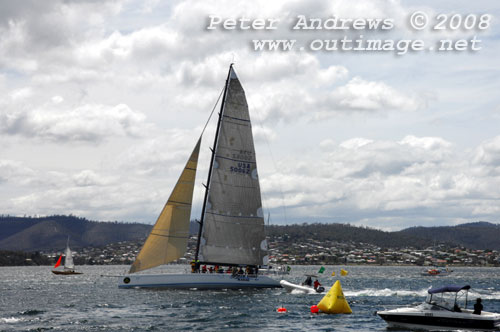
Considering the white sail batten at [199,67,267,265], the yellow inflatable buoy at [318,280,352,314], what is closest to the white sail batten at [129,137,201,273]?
the white sail batten at [199,67,267,265]

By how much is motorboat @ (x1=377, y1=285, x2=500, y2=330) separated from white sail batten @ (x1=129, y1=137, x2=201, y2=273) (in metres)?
24.5

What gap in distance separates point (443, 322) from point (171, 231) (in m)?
28.4

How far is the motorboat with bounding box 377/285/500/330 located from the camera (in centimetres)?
3959

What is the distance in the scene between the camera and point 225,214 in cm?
6312

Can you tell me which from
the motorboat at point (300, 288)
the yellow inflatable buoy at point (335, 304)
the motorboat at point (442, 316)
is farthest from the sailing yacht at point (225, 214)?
the motorboat at point (442, 316)

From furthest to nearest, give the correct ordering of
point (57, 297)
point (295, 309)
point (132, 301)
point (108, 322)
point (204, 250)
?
1. point (57, 297)
2. point (204, 250)
3. point (132, 301)
4. point (295, 309)
5. point (108, 322)

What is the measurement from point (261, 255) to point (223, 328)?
73.6 ft

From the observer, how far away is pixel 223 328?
138 feet

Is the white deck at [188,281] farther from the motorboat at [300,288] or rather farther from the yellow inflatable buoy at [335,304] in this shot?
the yellow inflatable buoy at [335,304]

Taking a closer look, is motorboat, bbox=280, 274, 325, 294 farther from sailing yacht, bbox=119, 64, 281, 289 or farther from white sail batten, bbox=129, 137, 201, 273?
white sail batten, bbox=129, 137, 201, 273

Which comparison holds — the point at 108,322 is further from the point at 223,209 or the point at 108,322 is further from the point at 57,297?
the point at 57,297

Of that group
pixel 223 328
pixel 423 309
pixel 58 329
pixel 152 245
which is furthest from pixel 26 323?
pixel 423 309

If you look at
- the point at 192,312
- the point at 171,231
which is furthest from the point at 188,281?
the point at 192,312

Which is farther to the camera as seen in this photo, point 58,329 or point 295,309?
point 295,309
